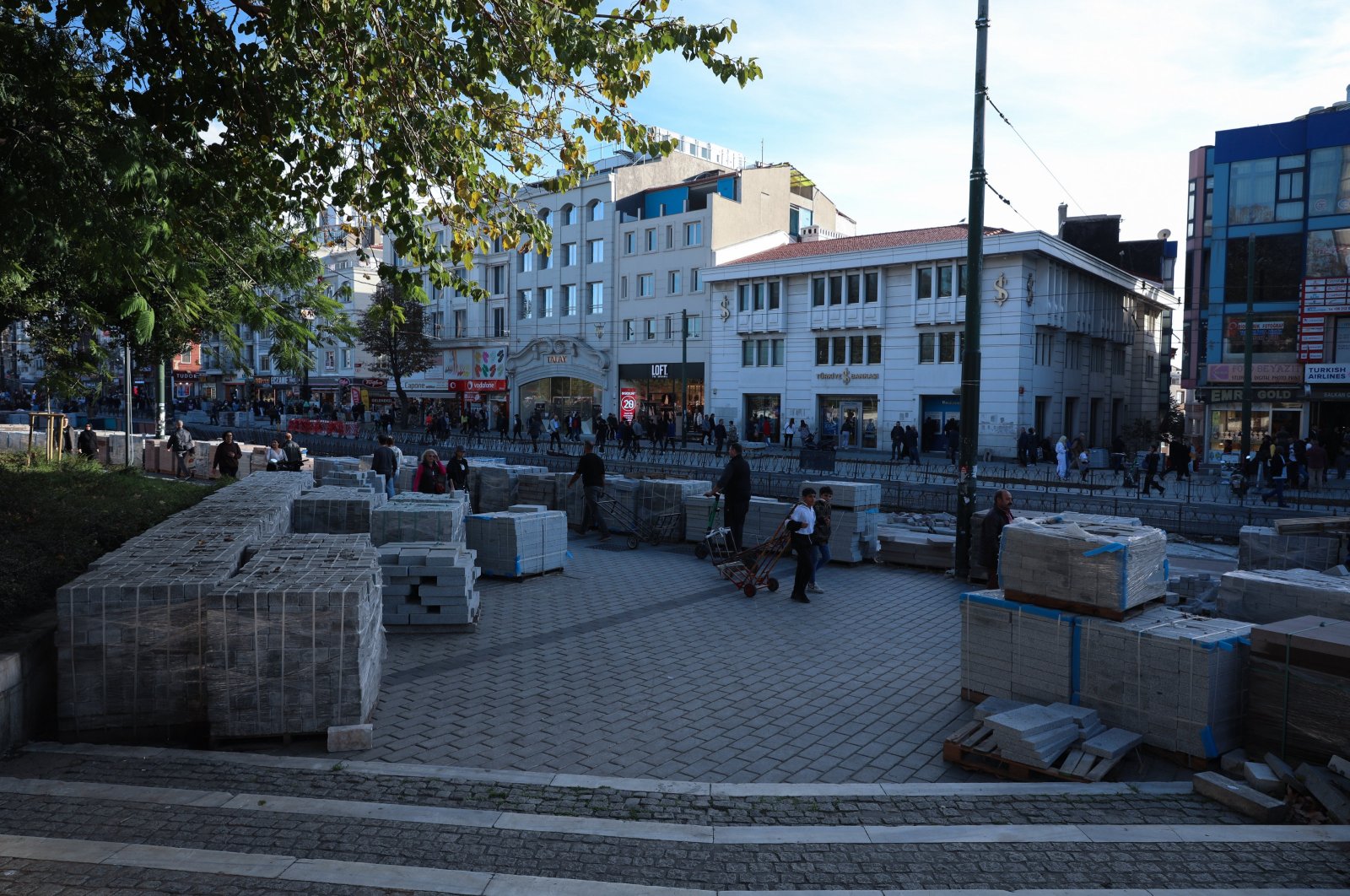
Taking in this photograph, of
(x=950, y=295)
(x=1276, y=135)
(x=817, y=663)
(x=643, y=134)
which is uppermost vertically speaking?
(x=1276, y=135)

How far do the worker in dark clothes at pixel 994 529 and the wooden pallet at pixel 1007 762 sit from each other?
15.7 ft

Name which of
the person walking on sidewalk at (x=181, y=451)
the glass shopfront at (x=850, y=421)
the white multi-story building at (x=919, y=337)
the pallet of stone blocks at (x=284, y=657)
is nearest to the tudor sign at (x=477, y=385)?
the white multi-story building at (x=919, y=337)

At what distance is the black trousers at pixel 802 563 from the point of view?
1127cm

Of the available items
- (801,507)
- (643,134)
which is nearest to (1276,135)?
(801,507)

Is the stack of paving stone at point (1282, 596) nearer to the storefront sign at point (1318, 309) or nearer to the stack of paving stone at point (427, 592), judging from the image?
the stack of paving stone at point (427, 592)

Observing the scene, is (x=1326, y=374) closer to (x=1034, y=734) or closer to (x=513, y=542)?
(x=513, y=542)

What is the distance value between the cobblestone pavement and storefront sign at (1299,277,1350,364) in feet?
99.2

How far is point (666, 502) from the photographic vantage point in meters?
15.6

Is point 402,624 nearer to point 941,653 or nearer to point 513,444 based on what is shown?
point 941,653

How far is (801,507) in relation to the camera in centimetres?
1134

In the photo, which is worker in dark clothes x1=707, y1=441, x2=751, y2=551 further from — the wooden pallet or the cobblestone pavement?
the wooden pallet

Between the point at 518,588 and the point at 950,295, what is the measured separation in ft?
101

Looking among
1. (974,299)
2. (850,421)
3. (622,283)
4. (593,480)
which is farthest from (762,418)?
(974,299)

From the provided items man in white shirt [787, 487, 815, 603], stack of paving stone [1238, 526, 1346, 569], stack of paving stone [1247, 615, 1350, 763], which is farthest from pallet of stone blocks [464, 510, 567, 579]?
stack of paving stone [1238, 526, 1346, 569]
